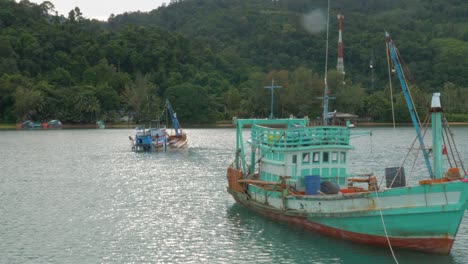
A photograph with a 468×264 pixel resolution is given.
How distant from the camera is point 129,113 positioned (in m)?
189

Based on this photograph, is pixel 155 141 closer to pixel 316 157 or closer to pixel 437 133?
pixel 316 157

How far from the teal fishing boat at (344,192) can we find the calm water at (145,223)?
0.91 metres

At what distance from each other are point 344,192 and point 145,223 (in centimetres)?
1397

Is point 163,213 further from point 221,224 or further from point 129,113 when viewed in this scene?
point 129,113

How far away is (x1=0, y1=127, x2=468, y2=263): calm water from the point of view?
111 feet

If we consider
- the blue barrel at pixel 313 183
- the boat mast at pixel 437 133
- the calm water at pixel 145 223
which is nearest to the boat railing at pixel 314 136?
the blue barrel at pixel 313 183

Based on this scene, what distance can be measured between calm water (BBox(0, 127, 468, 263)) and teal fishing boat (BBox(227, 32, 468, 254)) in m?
0.91

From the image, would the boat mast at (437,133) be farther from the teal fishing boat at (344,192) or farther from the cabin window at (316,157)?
the cabin window at (316,157)

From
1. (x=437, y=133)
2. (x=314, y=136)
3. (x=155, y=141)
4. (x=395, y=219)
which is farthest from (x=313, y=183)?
(x=155, y=141)

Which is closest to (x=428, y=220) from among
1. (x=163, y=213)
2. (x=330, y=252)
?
(x=330, y=252)

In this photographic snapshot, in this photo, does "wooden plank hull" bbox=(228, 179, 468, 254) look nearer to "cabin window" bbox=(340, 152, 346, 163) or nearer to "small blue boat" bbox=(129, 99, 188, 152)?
"cabin window" bbox=(340, 152, 346, 163)

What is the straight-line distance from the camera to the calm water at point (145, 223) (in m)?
33.8

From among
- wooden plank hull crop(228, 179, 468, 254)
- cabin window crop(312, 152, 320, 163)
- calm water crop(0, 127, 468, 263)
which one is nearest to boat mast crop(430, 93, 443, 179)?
wooden plank hull crop(228, 179, 468, 254)

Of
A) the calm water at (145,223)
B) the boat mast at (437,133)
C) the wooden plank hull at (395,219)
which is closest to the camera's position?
the wooden plank hull at (395,219)
